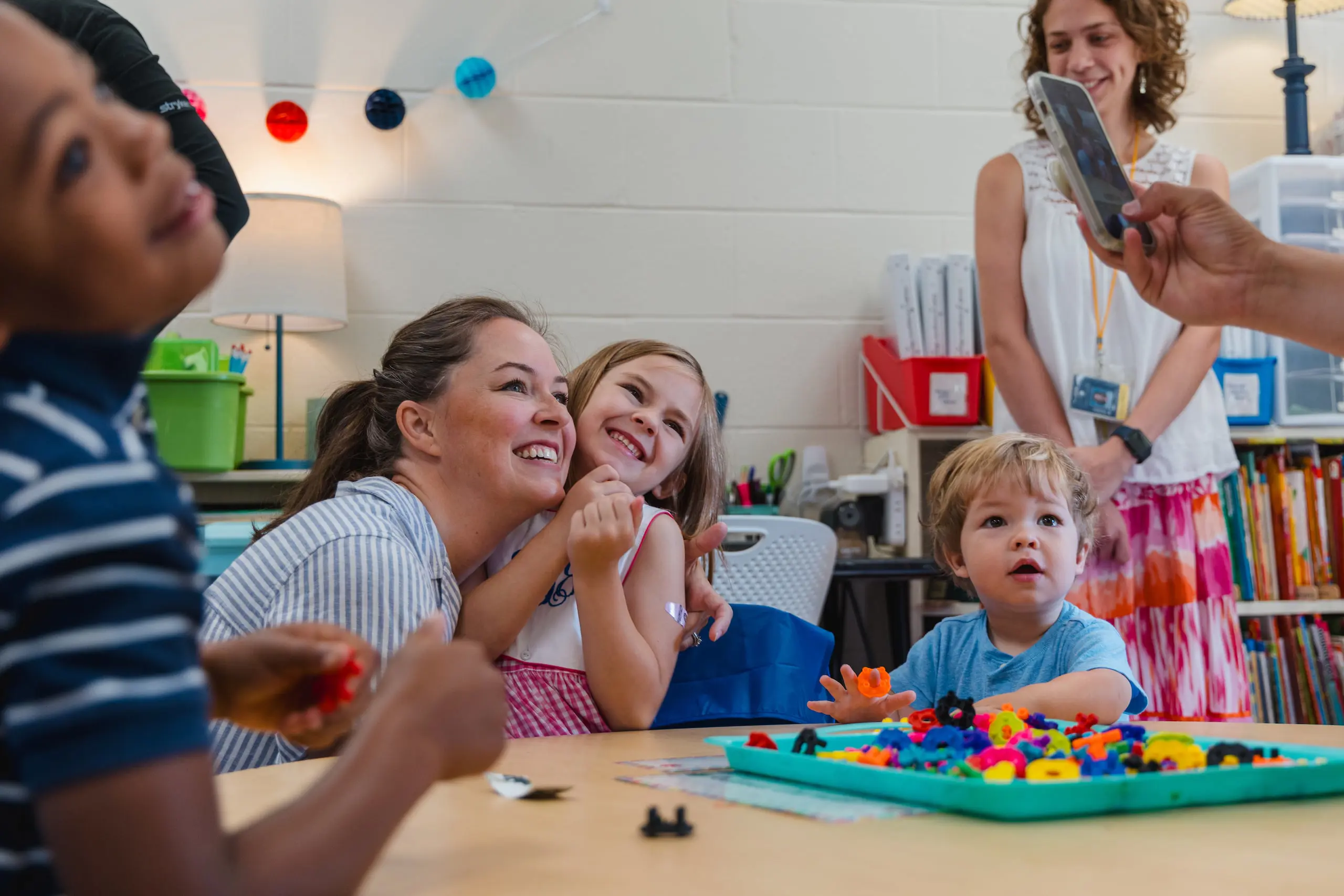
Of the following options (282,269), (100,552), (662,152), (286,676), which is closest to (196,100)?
(282,269)

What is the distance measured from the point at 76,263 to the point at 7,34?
0.23ft

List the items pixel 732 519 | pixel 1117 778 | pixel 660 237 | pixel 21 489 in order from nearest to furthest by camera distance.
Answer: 1. pixel 21 489
2. pixel 1117 778
3. pixel 732 519
4. pixel 660 237

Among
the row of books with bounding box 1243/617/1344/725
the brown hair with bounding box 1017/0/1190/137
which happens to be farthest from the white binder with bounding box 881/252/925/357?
the row of books with bounding box 1243/617/1344/725

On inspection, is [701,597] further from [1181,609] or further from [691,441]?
[1181,609]

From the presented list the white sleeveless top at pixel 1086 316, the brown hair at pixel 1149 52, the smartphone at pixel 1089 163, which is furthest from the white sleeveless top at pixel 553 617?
the brown hair at pixel 1149 52

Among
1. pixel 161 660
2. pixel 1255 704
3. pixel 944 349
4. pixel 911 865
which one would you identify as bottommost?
pixel 1255 704

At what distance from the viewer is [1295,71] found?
10.6 ft

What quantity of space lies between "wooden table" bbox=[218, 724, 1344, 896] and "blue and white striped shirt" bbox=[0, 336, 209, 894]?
10cm

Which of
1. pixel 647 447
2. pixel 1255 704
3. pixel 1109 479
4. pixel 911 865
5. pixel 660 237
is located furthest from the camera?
pixel 660 237

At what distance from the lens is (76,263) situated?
375 millimetres

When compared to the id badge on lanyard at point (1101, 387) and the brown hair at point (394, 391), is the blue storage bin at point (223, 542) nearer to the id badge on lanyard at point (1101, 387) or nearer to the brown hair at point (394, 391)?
the brown hair at point (394, 391)

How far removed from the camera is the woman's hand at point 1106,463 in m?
2.06

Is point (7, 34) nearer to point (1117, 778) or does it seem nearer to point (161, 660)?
point (161, 660)

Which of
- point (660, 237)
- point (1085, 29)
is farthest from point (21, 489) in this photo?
point (660, 237)
